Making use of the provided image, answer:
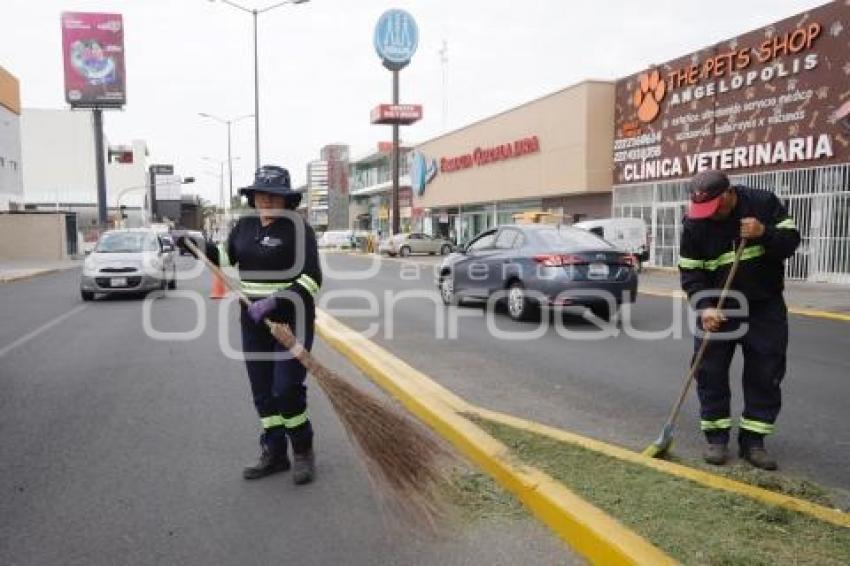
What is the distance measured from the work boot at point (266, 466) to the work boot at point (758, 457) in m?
2.76

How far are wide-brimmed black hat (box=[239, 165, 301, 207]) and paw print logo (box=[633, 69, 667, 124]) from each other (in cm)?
2218

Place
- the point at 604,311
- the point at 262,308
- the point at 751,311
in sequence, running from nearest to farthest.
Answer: the point at 262,308
the point at 751,311
the point at 604,311

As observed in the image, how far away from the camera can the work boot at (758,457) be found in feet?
14.3

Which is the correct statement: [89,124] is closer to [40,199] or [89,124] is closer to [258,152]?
[40,199]

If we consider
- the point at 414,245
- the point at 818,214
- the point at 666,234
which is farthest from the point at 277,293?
the point at 414,245

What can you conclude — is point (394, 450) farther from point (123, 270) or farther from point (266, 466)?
point (123, 270)

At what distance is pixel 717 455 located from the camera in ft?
14.6

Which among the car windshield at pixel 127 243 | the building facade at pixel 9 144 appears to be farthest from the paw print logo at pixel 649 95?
the building facade at pixel 9 144

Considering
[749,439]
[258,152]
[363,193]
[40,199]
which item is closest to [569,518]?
[749,439]

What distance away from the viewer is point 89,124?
74.8 metres

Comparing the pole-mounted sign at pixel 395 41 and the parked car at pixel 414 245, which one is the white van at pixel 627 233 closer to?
the parked car at pixel 414 245

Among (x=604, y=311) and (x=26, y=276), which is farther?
(x=26, y=276)

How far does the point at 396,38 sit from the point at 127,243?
85.3 feet

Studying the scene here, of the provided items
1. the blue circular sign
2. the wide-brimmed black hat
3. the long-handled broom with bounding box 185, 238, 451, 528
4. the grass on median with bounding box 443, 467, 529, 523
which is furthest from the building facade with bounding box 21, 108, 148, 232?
the grass on median with bounding box 443, 467, 529, 523
